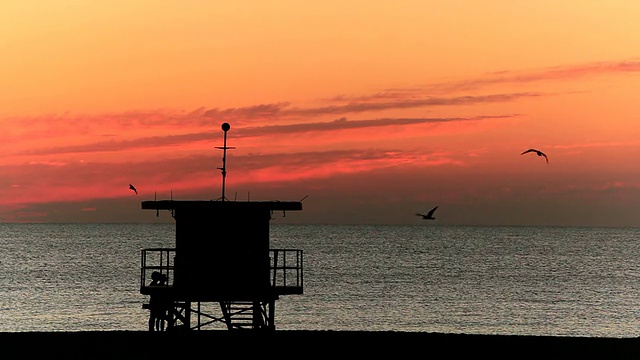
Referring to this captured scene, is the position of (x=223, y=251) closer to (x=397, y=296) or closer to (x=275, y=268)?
(x=275, y=268)

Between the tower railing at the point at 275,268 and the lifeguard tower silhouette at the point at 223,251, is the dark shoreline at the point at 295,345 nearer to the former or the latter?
the lifeguard tower silhouette at the point at 223,251

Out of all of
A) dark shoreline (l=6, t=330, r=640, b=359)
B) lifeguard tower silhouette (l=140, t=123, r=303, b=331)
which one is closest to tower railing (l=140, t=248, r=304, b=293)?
lifeguard tower silhouette (l=140, t=123, r=303, b=331)

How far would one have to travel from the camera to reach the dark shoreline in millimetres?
25703

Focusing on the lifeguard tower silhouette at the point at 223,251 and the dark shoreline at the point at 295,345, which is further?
the lifeguard tower silhouette at the point at 223,251

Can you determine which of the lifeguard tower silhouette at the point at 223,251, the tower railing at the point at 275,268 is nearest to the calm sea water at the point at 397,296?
the tower railing at the point at 275,268

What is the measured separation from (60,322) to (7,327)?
3.46m

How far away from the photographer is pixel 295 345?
2739 centimetres

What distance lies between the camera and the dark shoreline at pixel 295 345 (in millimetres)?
25703

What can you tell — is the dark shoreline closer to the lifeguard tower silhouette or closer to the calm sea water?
the lifeguard tower silhouette

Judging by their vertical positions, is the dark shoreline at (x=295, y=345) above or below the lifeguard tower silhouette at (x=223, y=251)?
below

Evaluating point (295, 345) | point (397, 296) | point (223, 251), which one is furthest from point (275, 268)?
point (397, 296)

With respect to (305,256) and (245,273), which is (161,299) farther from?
(305,256)

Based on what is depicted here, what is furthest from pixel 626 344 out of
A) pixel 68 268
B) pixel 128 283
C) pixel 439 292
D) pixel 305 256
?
pixel 305 256

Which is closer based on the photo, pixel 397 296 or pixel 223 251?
pixel 223 251
